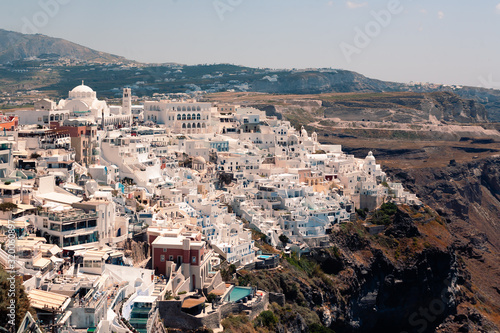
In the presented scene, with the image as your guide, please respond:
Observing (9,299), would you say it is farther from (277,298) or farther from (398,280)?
(398,280)

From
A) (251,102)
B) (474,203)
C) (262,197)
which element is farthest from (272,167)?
(251,102)

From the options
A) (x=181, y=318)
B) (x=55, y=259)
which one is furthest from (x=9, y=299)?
(x=181, y=318)

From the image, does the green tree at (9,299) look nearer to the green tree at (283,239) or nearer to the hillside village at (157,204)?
the hillside village at (157,204)

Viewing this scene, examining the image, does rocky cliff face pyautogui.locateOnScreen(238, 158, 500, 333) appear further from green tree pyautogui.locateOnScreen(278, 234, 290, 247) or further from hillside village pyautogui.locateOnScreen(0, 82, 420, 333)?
hillside village pyautogui.locateOnScreen(0, 82, 420, 333)

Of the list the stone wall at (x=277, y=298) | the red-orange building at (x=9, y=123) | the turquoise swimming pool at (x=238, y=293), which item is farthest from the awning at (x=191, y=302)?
the red-orange building at (x=9, y=123)

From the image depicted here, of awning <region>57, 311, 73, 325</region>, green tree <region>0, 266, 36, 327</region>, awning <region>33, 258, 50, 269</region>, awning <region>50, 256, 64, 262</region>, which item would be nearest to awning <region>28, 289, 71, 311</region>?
awning <region>57, 311, 73, 325</region>

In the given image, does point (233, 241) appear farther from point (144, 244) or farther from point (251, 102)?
point (251, 102)
